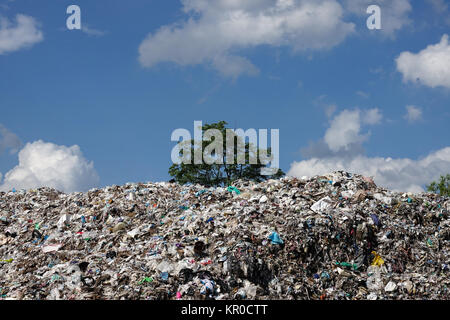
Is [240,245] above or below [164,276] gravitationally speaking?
above

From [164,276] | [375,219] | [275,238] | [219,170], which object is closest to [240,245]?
[275,238]

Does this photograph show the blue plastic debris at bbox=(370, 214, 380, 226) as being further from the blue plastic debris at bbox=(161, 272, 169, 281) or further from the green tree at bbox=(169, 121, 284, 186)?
the green tree at bbox=(169, 121, 284, 186)

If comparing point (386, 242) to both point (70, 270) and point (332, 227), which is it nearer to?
point (332, 227)

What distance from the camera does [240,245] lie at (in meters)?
7.94

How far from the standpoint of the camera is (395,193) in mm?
11008

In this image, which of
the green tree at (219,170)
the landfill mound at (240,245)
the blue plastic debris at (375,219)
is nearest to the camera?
the landfill mound at (240,245)

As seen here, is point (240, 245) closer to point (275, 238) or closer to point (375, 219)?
point (275, 238)

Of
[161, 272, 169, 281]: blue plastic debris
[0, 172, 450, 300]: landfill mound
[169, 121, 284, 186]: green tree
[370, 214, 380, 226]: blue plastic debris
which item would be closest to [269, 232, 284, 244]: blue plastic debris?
[0, 172, 450, 300]: landfill mound

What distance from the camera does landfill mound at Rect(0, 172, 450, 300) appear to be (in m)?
7.50

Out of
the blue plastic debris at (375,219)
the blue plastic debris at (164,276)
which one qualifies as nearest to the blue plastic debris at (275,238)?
the blue plastic debris at (164,276)

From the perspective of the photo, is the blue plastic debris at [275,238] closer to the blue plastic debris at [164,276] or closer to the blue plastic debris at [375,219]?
the blue plastic debris at [164,276]

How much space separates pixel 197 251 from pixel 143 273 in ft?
3.71

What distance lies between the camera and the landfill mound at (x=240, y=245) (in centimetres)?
750
